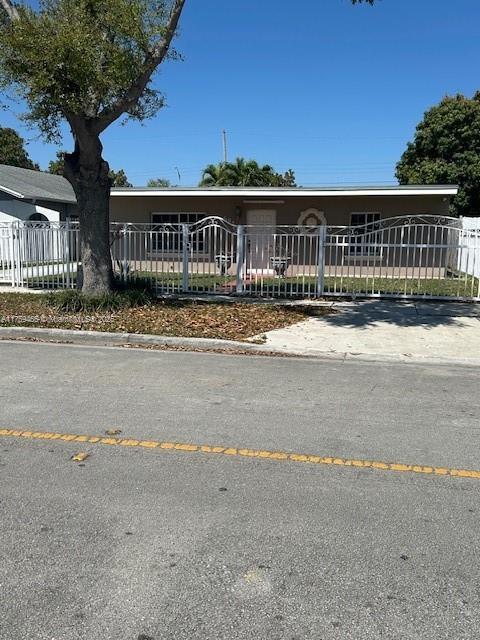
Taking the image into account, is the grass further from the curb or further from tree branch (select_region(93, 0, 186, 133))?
the curb

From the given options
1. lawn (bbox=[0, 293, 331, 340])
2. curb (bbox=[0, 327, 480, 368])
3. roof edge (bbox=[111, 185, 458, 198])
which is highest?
roof edge (bbox=[111, 185, 458, 198])

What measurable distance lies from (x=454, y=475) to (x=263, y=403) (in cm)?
227

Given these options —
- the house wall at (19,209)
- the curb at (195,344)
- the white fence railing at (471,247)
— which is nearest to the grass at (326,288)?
the white fence railing at (471,247)

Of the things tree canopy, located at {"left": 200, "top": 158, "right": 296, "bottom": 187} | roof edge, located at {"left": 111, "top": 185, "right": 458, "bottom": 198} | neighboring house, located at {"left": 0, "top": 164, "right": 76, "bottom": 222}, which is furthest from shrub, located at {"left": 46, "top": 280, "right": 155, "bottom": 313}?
tree canopy, located at {"left": 200, "top": 158, "right": 296, "bottom": 187}

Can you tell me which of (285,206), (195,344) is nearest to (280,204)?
(285,206)

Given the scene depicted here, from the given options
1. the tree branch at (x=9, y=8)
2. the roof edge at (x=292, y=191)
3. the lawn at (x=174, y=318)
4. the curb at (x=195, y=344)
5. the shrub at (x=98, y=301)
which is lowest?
the curb at (x=195, y=344)

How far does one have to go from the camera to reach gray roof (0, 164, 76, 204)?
2435 cm

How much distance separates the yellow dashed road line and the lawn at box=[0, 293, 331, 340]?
4719 millimetres

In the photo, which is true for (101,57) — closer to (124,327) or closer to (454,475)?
(124,327)

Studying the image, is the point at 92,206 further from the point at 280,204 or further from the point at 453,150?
the point at 453,150

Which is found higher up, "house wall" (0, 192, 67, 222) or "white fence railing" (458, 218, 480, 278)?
"house wall" (0, 192, 67, 222)

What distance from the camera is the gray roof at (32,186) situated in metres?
24.4

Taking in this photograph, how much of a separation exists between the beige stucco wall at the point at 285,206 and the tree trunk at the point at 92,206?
9306 millimetres

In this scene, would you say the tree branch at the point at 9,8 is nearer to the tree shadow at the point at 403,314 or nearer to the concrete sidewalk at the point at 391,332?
the concrete sidewalk at the point at 391,332
